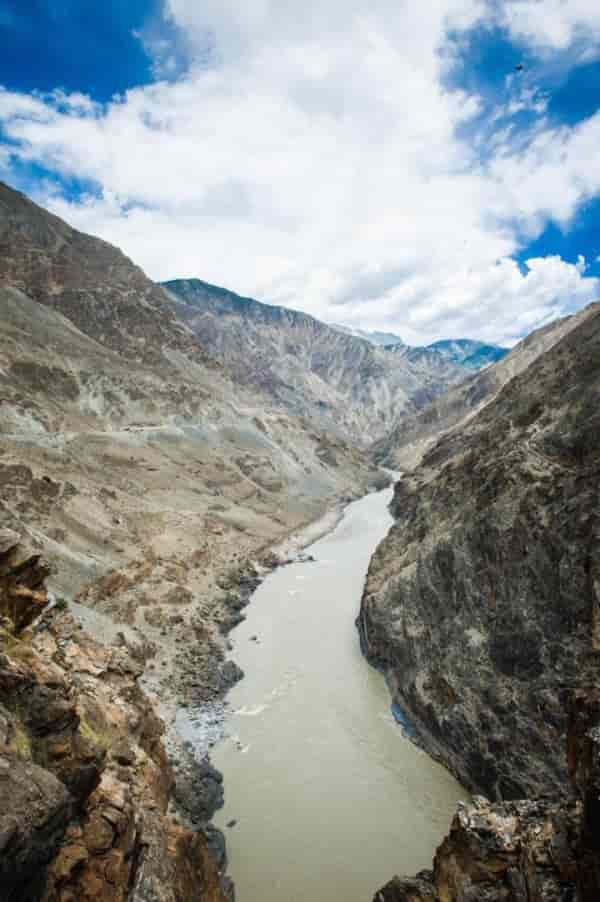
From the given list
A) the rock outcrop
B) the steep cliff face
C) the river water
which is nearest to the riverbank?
the river water

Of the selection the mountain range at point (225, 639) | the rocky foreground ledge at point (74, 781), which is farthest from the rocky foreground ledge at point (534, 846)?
the rocky foreground ledge at point (74, 781)

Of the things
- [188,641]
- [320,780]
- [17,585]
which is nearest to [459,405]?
[188,641]

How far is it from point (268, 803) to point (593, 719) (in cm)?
1529

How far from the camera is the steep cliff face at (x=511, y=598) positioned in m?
16.5

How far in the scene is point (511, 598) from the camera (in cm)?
1941

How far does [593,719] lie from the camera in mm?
9320

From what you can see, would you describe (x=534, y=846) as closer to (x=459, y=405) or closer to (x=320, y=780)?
(x=320, y=780)

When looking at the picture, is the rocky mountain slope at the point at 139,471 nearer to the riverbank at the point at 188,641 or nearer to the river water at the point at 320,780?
the riverbank at the point at 188,641

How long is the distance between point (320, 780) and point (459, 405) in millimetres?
140354

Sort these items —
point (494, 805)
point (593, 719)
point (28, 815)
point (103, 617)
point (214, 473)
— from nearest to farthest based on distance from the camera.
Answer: point (28, 815)
point (593, 719)
point (494, 805)
point (103, 617)
point (214, 473)

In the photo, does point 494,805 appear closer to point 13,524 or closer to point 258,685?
point 258,685

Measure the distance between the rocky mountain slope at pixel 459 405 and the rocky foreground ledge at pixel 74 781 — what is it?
111 metres

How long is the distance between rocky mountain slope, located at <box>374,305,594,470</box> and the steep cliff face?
95568mm

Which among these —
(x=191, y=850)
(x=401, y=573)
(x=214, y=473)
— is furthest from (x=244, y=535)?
(x=191, y=850)
